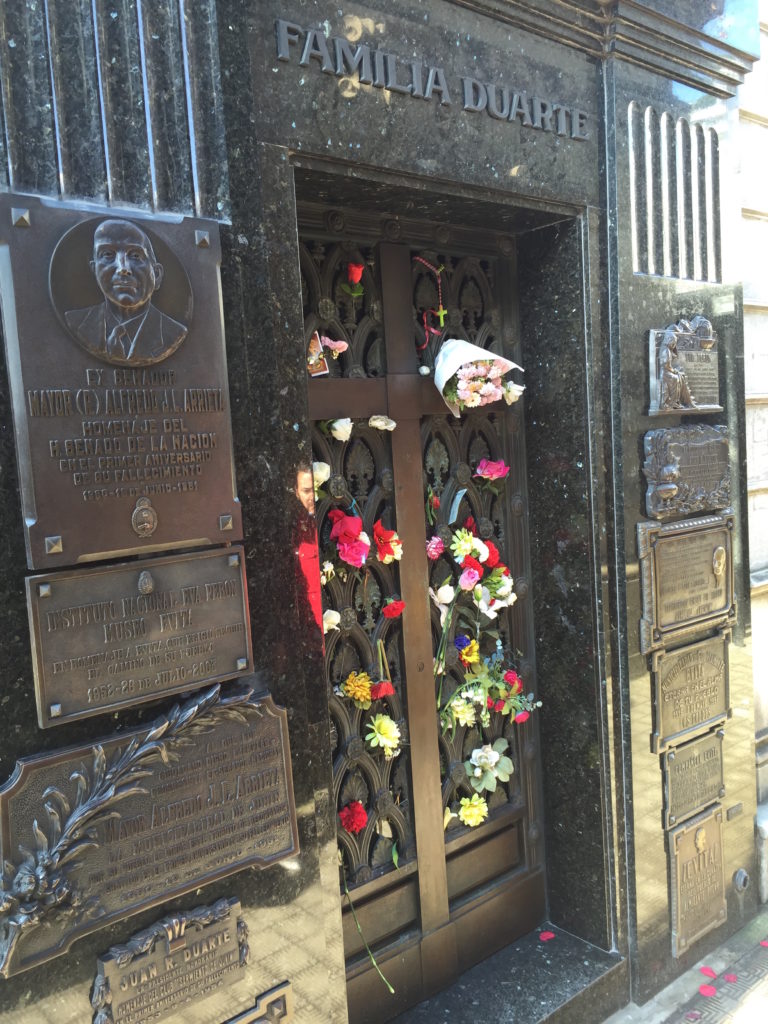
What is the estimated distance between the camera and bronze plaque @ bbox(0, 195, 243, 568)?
1960mm

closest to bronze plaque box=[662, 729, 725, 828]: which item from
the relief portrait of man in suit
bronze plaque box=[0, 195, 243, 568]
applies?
bronze plaque box=[0, 195, 243, 568]

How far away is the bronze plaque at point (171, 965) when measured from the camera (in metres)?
2.13

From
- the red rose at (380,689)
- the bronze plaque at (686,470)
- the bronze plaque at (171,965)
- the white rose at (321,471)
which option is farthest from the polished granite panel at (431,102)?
the bronze plaque at (171,965)

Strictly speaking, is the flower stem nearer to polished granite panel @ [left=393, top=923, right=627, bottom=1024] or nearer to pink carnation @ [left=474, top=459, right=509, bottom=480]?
polished granite panel @ [left=393, top=923, right=627, bottom=1024]

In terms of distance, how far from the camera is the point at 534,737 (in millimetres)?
3809

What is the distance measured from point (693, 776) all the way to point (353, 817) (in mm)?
1805

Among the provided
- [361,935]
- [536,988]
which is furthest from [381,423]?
[536,988]

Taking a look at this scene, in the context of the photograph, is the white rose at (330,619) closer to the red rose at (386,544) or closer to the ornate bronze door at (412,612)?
the ornate bronze door at (412,612)

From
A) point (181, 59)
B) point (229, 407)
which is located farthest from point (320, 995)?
point (181, 59)

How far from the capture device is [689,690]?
3.83m

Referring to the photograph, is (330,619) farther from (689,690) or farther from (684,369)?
(684,369)

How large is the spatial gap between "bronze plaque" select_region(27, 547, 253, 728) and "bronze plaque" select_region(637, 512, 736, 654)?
2.03m

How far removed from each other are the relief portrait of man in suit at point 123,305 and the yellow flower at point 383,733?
70.1 inches

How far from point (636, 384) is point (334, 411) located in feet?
4.71
